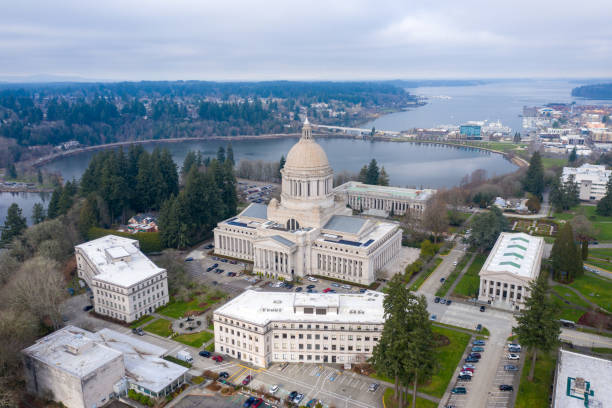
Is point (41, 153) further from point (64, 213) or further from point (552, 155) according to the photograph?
point (552, 155)

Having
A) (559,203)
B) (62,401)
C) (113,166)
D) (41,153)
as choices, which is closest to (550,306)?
(62,401)

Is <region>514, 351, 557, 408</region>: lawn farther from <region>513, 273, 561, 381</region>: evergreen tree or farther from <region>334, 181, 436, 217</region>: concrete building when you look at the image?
<region>334, 181, 436, 217</region>: concrete building

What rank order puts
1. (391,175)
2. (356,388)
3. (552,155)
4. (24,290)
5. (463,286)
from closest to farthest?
(356,388), (24,290), (463,286), (391,175), (552,155)

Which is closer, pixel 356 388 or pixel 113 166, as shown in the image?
pixel 356 388

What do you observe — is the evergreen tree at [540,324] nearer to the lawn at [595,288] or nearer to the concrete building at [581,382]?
the concrete building at [581,382]

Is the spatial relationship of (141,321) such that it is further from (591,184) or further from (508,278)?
(591,184)

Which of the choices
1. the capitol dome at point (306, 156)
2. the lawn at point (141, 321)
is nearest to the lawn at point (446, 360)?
the capitol dome at point (306, 156)
